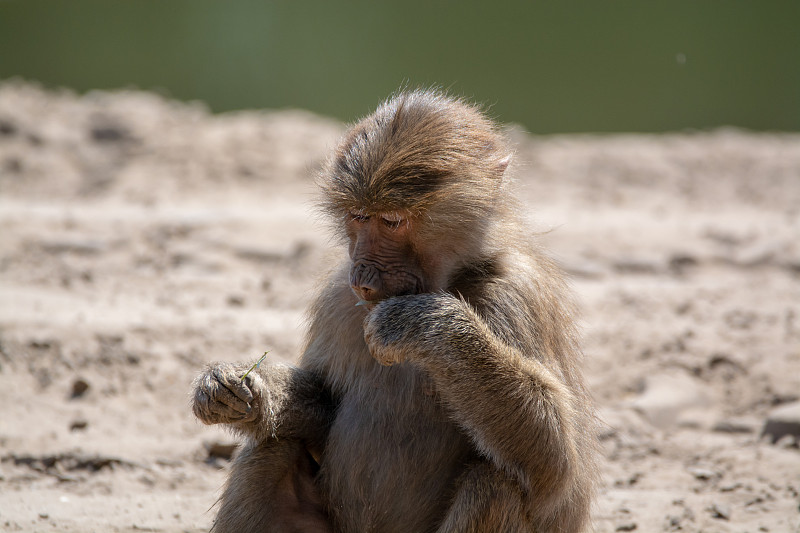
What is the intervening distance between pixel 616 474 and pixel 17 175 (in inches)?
299

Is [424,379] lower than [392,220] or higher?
lower

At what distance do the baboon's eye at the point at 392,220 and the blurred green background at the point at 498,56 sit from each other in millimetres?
12245

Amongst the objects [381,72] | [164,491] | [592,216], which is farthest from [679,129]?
[164,491]

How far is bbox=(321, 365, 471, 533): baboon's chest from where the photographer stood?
3.70m

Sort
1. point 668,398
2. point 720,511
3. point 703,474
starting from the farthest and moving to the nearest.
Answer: point 668,398 → point 703,474 → point 720,511

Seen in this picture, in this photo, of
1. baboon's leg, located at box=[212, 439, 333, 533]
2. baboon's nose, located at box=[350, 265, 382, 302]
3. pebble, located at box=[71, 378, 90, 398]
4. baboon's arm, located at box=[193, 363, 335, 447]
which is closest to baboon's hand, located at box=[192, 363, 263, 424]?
baboon's arm, located at box=[193, 363, 335, 447]

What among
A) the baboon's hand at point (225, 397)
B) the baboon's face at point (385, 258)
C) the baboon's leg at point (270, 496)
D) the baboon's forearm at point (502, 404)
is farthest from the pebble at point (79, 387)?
the baboon's forearm at point (502, 404)

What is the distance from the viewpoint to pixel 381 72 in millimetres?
16234

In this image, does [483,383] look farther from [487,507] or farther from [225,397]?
[225,397]

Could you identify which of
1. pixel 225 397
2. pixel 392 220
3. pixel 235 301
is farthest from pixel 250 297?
pixel 392 220

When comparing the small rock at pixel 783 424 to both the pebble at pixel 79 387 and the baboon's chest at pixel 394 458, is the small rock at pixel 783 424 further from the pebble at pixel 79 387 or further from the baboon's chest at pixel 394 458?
the pebble at pixel 79 387

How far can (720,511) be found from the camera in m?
4.46

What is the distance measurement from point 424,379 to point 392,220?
691 millimetres

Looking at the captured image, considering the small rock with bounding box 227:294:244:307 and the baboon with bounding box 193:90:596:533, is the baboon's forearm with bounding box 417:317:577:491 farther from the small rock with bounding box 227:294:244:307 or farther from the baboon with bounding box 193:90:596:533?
the small rock with bounding box 227:294:244:307
